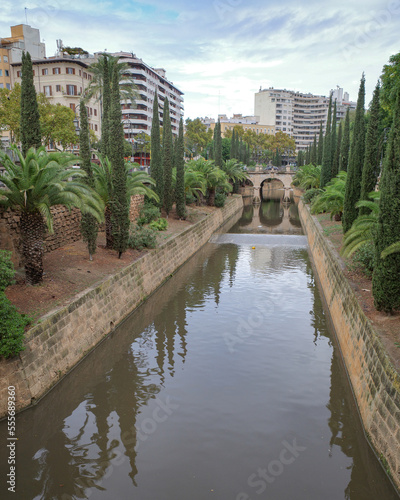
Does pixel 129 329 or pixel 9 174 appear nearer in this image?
pixel 9 174

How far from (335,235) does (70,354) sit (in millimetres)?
15211

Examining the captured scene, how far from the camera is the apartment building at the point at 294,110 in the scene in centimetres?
14288

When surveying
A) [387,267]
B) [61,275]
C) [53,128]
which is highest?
[53,128]

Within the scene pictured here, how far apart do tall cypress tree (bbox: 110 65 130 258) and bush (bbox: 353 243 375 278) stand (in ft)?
28.2

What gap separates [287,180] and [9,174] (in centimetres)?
5799

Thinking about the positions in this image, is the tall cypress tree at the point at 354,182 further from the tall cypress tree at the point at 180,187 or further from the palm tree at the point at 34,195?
the palm tree at the point at 34,195

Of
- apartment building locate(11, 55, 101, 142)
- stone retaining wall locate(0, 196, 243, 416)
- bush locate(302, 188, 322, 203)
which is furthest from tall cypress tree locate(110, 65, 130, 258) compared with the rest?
apartment building locate(11, 55, 101, 142)

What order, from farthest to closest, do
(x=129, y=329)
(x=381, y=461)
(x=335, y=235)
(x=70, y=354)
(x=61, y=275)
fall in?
1. (x=335, y=235)
2. (x=129, y=329)
3. (x=61, y=275)
4. (x=70, y=354)
5. (x=381, y=461)

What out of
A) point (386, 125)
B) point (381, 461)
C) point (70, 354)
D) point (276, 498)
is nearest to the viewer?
point (276, 498)

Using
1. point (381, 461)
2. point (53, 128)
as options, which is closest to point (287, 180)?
point (53, 128)

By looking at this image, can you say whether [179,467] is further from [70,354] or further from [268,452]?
[70,354]

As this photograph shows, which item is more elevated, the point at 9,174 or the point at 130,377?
the point at 9,174

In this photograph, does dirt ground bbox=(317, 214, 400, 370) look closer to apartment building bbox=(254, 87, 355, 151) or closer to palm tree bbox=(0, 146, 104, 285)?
palm tree bbox=(0, 146, 104, 285)

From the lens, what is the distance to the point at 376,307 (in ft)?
30.9
